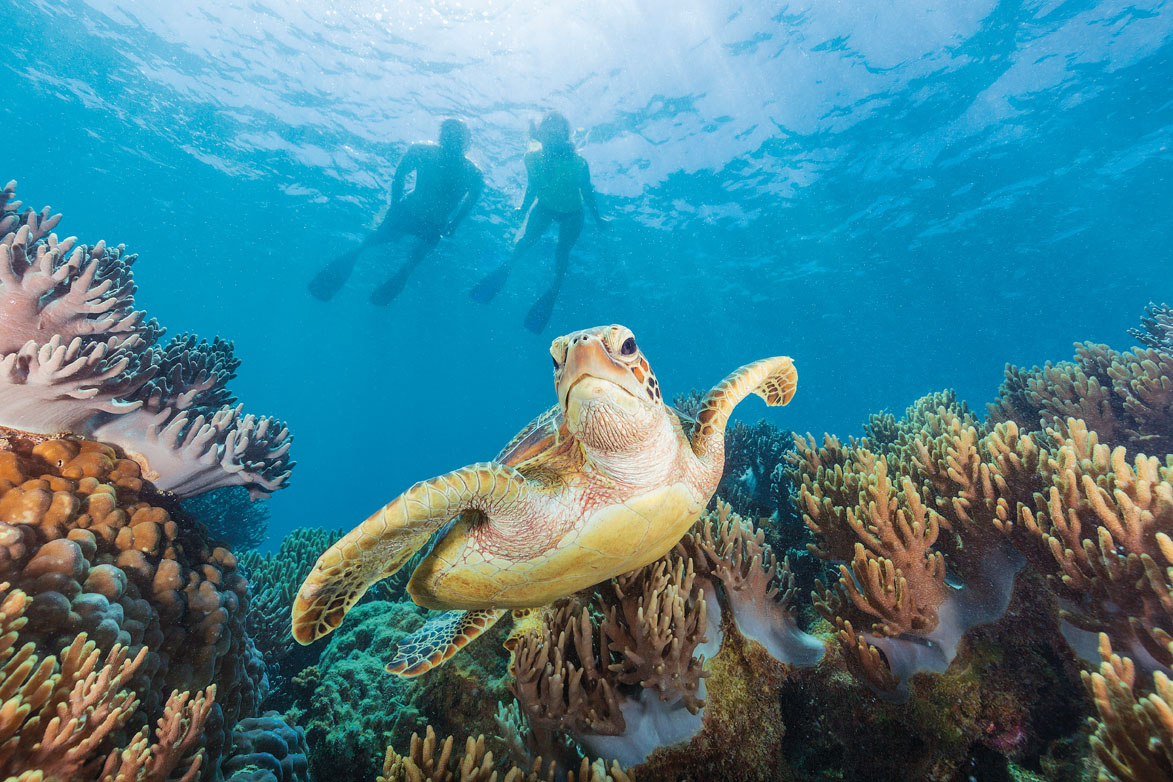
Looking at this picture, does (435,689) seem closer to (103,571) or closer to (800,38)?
(103,571)

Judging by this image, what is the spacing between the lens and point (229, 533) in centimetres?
683

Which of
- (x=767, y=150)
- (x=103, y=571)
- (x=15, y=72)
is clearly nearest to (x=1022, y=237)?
(x=767, y=150)

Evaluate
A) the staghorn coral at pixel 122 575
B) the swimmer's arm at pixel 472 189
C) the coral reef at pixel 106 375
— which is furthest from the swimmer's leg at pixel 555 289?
the staghorn coral at pixel 122 575

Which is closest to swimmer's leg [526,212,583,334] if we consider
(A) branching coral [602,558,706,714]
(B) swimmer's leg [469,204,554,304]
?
(B) swimmer's leg [469,204,554,304]

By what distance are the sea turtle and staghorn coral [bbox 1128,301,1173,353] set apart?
573 cm

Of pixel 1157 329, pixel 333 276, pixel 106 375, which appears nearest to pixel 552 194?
pixel 333 276

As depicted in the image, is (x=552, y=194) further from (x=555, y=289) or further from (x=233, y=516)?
(x=233, y=516)

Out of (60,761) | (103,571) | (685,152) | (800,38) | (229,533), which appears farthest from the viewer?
(685,152)

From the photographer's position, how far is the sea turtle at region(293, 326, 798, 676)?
188 cm

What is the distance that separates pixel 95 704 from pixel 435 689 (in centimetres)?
163

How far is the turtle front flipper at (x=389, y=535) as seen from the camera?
182cm

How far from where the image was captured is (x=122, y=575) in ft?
6.34

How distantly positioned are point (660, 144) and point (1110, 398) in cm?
1792

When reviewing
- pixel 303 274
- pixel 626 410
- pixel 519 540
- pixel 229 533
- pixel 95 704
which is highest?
pixel 303 274
